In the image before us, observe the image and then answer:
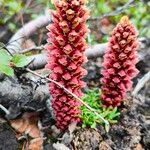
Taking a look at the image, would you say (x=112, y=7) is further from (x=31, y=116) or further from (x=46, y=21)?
(x=31, y=116)

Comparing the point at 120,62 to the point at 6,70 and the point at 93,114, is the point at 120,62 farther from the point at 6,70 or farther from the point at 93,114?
the point at 6,70

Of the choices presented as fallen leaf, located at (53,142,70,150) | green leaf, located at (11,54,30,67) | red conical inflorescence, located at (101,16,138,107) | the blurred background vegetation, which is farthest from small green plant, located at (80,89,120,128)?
the blurred background vegetation

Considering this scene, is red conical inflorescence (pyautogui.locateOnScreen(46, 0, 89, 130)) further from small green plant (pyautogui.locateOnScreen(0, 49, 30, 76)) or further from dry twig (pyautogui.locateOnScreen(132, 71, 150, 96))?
dry twig (pyautogui.locateOnScreen(132, 71, 150, 96))

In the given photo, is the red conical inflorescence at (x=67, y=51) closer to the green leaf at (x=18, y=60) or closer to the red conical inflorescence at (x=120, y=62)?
the green leaf at (x=18, y=60)

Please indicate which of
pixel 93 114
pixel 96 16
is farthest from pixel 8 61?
pixel 96 16

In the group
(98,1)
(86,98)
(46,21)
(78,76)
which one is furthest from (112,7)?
(78,76)

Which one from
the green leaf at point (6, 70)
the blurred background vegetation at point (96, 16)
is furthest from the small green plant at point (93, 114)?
the blurred background vegetation at point (96, 16)
